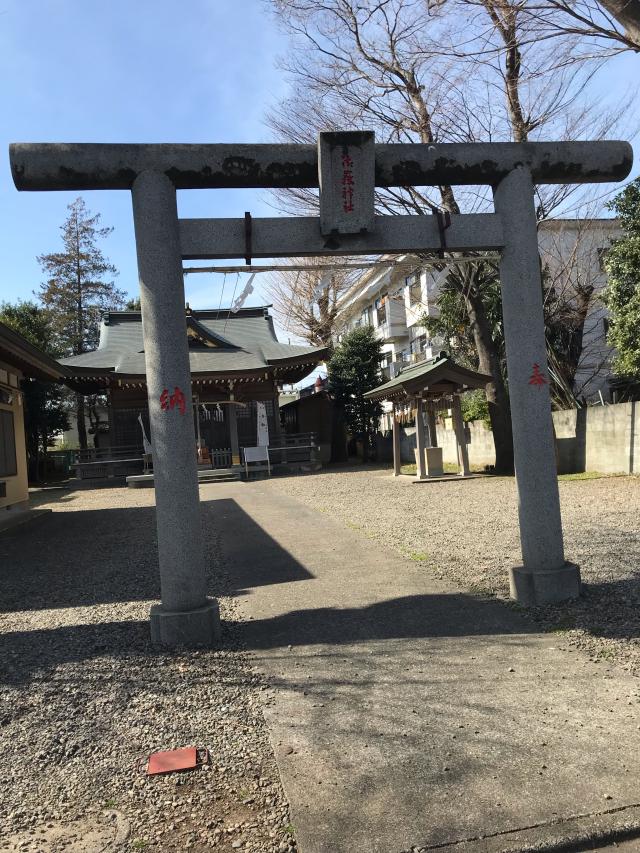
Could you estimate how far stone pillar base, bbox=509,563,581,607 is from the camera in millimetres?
5121

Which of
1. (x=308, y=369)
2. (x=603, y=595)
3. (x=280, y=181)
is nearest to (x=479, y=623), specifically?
(x=603, y=595)

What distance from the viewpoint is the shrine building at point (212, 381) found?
22109 millimetres

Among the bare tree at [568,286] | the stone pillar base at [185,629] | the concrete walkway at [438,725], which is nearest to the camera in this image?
the concrete walkway at [438,725]

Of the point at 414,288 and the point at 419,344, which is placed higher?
the point at 414,288

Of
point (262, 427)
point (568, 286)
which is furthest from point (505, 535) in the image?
point (262, 427)

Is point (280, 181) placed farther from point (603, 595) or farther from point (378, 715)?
point (603, 595)

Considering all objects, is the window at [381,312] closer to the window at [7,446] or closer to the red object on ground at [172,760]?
the window at [7,446]

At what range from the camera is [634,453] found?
13.9 meters

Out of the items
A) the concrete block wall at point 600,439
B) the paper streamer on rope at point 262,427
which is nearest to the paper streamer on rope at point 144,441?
the paper streamer on rope at point 262,427

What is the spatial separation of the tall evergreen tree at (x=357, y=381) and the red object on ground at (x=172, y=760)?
24.3m

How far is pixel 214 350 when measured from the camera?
25.2 meters

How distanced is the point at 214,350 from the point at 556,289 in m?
12.5

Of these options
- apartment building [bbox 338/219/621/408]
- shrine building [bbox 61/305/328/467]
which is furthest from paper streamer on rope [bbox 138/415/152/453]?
apartment building [bbox 338/219/621/408]

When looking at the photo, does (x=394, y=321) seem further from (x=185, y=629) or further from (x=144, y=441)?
(x=185, y=629)
